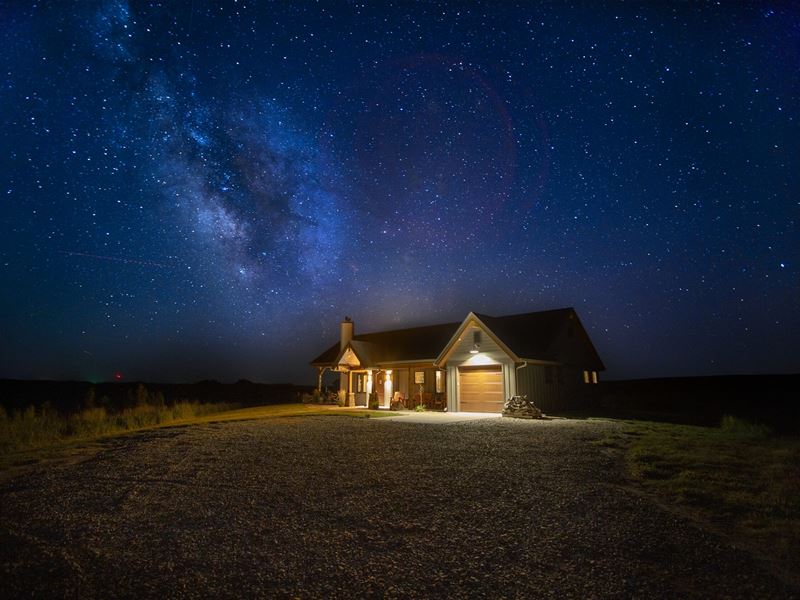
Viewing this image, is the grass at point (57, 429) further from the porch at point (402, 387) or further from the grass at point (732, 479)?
the grass at point (732, 479)

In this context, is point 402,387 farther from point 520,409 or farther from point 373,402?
point 520,409

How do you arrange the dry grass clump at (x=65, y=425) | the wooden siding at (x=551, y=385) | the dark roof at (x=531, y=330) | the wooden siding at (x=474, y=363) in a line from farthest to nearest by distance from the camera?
the dark roof at (x=531, y=330) < the wooden siding at (x=551, y=385) < the wooden siding at (x=474, y=363) < the dry grass clump at (x=65, y=425)

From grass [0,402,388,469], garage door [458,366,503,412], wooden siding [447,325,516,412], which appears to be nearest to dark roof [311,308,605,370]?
wooden siding [447,325,516,412]

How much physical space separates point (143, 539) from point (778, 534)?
7343 mm

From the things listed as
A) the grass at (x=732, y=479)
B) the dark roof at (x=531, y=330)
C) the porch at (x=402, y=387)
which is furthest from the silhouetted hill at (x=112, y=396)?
the grass at (x=732, y=479)

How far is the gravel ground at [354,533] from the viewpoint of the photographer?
3918mm

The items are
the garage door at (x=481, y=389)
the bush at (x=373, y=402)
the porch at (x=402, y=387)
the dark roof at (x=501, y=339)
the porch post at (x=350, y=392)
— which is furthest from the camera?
the porch post at (x=350, y=392)

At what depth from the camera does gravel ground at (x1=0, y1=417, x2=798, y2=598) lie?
3918 millimetres

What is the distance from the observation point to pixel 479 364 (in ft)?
76.6

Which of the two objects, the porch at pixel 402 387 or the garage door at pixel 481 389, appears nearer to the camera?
the garage door at pixel 481 389

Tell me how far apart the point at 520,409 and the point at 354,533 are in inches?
644

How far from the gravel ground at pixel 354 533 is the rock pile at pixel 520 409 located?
396 inches

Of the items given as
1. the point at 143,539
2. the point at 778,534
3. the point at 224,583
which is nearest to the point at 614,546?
the point at 778,534

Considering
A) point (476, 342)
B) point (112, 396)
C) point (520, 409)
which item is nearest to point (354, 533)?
point (520, 409)
